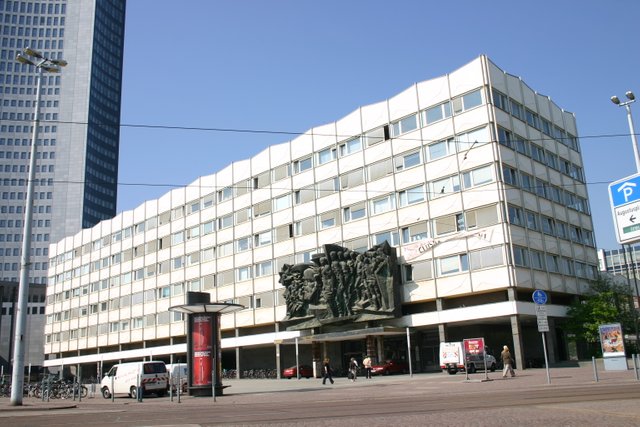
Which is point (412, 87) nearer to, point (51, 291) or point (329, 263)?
point (329, 263)

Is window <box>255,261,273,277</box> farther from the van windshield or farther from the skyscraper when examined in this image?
the skyscraper

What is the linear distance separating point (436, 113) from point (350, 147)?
927 cm

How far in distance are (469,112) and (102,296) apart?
2279 inches

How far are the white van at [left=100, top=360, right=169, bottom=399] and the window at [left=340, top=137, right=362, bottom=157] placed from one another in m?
28.5

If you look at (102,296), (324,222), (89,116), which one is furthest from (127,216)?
(89,116)

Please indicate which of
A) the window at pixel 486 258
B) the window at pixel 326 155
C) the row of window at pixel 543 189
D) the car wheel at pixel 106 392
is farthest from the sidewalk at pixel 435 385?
the window at pixel 326 155

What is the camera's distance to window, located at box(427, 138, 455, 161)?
47.2 m

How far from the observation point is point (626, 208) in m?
11.6

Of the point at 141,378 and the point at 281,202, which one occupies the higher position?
the point at 281,202

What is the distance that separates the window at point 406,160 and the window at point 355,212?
15.3 ft

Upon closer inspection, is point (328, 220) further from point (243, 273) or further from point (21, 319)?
point (21, 319)

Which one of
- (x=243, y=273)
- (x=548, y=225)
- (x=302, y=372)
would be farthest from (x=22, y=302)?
(x=548, y=225)

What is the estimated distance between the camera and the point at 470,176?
45.6m

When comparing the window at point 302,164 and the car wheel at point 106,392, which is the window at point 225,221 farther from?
the car wheel at point 106,392
